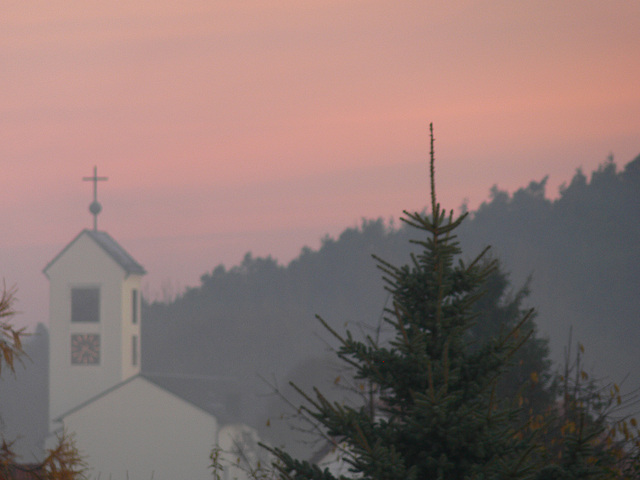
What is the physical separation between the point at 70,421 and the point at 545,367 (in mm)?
31204

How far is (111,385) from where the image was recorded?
156 ft

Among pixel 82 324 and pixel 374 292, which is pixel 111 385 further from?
pixel 374 292

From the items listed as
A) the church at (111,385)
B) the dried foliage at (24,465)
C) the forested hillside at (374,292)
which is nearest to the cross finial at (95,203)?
the church at (111,385)

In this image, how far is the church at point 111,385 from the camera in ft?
146

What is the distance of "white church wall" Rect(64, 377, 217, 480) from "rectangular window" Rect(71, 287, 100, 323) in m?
5.13

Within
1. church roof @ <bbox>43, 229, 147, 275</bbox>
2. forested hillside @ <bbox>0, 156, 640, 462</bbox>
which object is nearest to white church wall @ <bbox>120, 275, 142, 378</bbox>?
church roof @ <bbox>43, 229, 147, 275</bbox>

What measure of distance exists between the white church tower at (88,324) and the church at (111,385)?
0.05 meters

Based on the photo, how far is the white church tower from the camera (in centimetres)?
4706

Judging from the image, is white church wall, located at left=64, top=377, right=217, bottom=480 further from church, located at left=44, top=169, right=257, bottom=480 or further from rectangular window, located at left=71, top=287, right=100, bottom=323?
rectangular window, located at left=71, top=287, right=100, bottom=323

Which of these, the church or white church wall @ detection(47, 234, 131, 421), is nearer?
the church

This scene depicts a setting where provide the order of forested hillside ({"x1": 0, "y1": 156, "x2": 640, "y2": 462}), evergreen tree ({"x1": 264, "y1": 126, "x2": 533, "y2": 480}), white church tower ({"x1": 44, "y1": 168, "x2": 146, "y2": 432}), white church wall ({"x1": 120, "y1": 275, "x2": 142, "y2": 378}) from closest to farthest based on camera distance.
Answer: evergreen tree ({"x1": 264, "y1": 126, "x2": 533, "y2": 480}) → white church tower ({"x1": 44, "y1": 168, "x2": 146, "y2": 432}) → white church wall ({"x1": 120, "y1": 275, "x2": 142, "y2": 378}) → forested hillside ({"x1": 0, "y1": 156, "x2": 640, "y2": 462})

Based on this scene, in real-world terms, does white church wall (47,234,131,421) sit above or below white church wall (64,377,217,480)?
above

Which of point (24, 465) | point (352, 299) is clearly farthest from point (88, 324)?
point (352, 299)

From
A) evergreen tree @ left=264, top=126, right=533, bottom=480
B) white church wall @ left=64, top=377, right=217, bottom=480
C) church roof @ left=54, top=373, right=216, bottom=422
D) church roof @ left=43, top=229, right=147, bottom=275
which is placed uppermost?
church roof @ left=43, top=229, right=147, bottom=275
